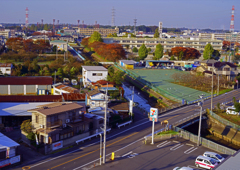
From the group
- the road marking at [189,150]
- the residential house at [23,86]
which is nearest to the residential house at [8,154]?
the road marking at [189,150]

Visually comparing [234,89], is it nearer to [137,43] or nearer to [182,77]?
[182,77]

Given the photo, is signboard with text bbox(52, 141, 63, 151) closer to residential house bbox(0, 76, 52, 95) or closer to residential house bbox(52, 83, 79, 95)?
residential house bbox(52, 83, 79, 95)

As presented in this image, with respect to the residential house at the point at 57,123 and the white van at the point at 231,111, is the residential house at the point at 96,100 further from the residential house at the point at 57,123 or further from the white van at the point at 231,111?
the white van at the point at 231,111

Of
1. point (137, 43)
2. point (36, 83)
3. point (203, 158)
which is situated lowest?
point (203, 158)

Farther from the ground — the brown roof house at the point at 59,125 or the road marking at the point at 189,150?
the brown roof house at the point at 59,125

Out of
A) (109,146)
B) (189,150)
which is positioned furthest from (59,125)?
(189,150)

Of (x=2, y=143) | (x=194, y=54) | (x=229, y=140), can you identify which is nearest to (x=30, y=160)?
(x=2, y=143)

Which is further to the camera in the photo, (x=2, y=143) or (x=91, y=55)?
(x=91, y=55)
